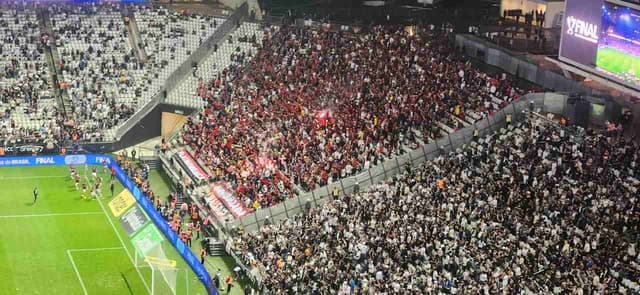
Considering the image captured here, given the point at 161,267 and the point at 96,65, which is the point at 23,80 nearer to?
the point at 96,65

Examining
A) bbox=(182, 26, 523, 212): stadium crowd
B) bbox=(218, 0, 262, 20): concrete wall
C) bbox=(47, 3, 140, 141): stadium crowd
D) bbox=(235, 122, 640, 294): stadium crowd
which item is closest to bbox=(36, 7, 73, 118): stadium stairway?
bbox=(47, 3, 140, 141): stadium crowd

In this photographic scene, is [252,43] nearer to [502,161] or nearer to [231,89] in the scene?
[231,89]

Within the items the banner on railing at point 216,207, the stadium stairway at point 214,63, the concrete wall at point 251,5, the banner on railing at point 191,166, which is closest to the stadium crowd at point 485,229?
the banner on railing at point 216,207

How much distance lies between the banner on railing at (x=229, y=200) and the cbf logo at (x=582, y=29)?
56.2ft

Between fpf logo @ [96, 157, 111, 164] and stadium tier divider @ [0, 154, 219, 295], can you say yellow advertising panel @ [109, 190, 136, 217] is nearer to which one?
stadium tier divider @ [0, 154, 219, 295]

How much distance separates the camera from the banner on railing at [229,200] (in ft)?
188

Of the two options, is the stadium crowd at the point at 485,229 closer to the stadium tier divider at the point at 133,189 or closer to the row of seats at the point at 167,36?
the stadium tier divider at the point at 133,189

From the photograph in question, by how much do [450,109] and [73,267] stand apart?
19.0 metres

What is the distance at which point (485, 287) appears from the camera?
46.2m

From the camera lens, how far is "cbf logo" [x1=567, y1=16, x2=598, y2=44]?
49.0 metres

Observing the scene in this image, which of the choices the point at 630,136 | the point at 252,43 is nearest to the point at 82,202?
the point at 252,43

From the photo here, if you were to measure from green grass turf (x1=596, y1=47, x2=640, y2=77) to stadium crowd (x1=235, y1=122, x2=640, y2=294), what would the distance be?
3384 mm

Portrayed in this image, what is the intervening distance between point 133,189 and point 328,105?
1078 centimetres

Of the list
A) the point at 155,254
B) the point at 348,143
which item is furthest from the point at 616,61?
the point at 155,254
